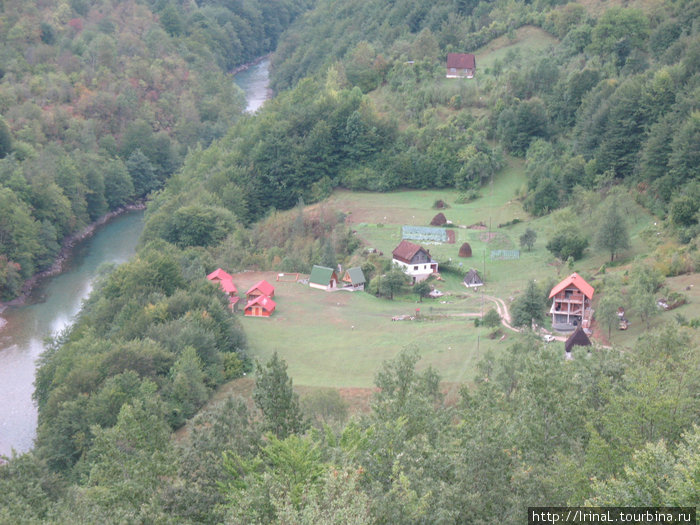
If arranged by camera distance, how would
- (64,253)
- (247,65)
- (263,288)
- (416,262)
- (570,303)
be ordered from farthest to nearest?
(247,65) < (64,253) < (416,262) < (263,288) < (570,303)

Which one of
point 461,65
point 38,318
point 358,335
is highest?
point 461,65

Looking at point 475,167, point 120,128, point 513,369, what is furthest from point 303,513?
point 120,128

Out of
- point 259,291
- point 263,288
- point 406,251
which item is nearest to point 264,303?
point 259,291

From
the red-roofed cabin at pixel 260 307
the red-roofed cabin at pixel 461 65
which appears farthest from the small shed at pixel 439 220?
the red-roofed cabin at pixel 461 65

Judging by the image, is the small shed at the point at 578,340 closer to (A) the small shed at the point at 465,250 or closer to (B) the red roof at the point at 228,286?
(A) the small shed at the point at 465,250

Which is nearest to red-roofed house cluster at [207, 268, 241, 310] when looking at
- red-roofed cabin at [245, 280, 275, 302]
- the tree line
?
red-roofed cabin at [245, 280, 275, 302]

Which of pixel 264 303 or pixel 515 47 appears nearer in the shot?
pixel 264 303

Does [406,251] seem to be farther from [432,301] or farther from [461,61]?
[461,61]

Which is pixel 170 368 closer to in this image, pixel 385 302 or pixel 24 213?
pixel 385 302
